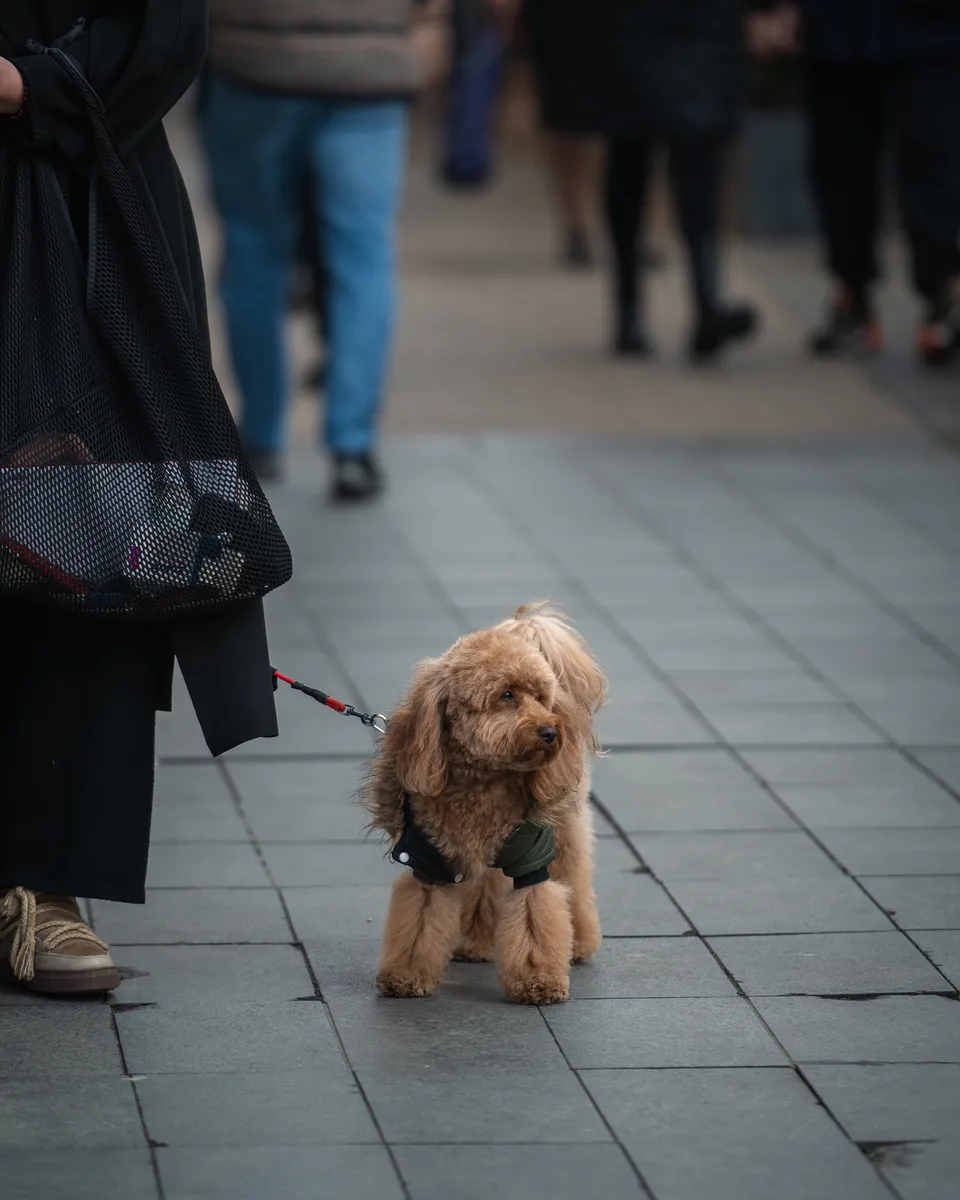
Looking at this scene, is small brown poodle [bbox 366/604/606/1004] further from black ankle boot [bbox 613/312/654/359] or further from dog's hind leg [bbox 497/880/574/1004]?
black ankle boot [bbox 613/312/654/359]

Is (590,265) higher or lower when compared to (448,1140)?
lower

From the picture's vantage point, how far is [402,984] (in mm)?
3852

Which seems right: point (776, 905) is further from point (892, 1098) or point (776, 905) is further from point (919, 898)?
point (892, 1098)

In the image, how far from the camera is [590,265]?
524 inches

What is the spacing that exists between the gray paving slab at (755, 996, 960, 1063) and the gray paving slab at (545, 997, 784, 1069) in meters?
0.04

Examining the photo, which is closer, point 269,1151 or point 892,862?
point 269,1151

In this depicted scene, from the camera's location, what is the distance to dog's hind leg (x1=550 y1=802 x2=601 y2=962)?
3994 mm

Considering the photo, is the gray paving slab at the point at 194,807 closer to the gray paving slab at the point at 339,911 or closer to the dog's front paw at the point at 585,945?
the gray paving slab at the point at 339,911

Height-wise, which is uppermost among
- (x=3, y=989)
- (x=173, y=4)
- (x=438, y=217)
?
(x=173, y=4)

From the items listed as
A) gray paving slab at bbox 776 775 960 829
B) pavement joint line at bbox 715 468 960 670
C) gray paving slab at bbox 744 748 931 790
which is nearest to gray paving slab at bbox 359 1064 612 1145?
gray paving slab at bbox 776 775 960 829

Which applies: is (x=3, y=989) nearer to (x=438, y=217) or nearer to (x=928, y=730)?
(x=928, y=730)

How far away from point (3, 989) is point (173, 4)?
1651mm

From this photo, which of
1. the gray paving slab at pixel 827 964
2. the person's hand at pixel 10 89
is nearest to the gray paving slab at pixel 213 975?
the gray paving slab at pixel 827 964

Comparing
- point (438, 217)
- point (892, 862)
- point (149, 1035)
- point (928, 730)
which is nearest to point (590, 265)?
point (438, 217)
